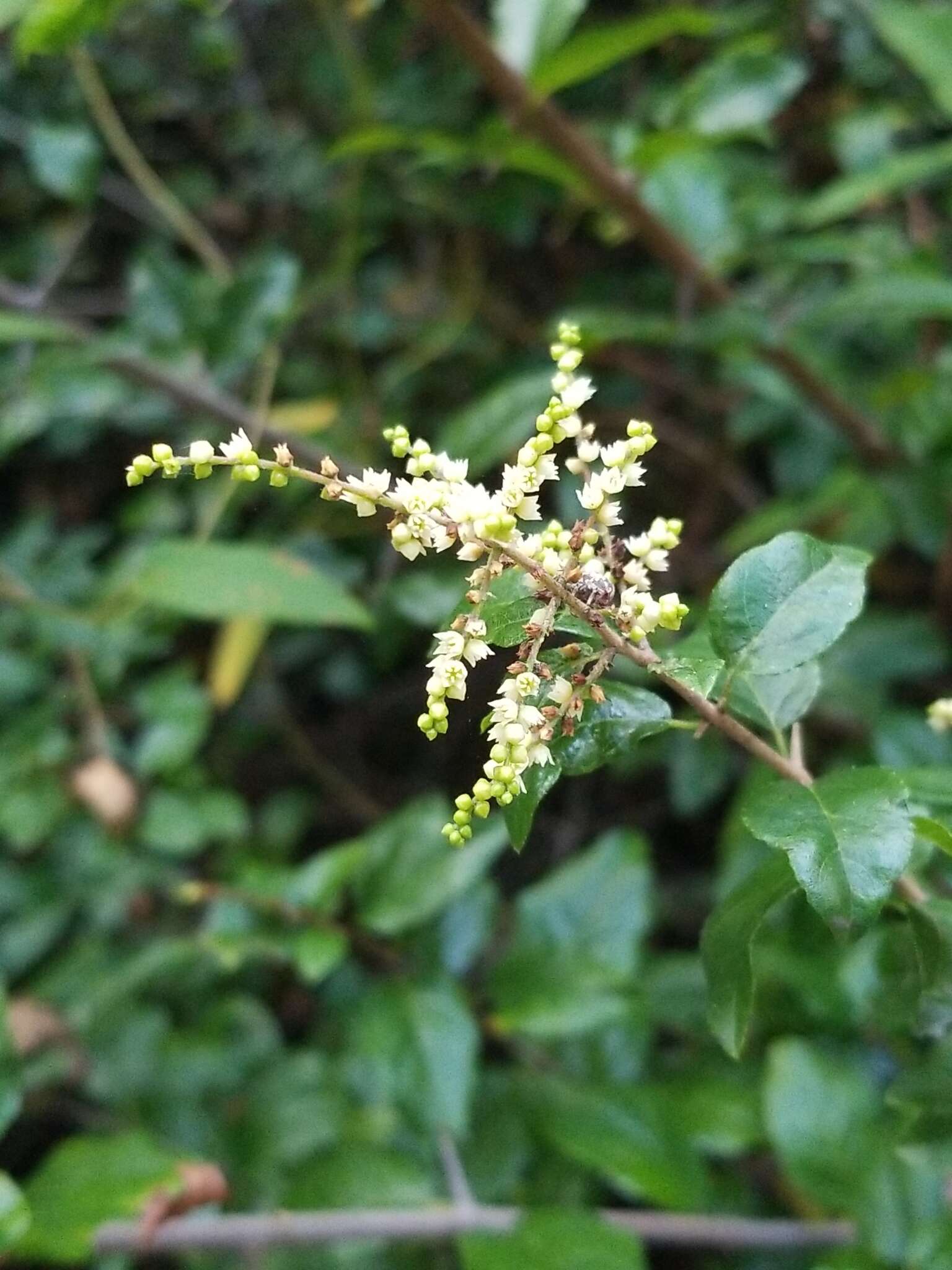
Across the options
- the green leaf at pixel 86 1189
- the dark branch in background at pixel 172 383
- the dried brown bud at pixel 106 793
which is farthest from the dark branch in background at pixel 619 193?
the green leaf at pixel 86 1189

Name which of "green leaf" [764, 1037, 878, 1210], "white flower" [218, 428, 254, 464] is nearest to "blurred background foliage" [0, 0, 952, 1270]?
"green leaf" [764, 1037, 878, 1210]

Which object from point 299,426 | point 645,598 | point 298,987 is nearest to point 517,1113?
point 298,987

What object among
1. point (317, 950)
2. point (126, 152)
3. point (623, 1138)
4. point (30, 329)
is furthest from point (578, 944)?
Answer: point (126, 152)

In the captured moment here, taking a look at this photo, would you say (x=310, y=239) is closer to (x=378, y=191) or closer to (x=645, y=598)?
(x=378, y=191)

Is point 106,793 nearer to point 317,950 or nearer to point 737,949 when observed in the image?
point 317,950

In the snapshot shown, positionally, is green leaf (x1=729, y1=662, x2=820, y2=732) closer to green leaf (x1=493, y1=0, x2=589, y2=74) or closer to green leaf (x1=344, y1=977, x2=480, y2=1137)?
green leaf (x1=344, y1=977, x2=480, y2=1137)

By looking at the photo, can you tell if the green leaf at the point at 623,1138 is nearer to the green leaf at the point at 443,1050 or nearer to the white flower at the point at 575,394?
the green leaf at the point at 443,1050
